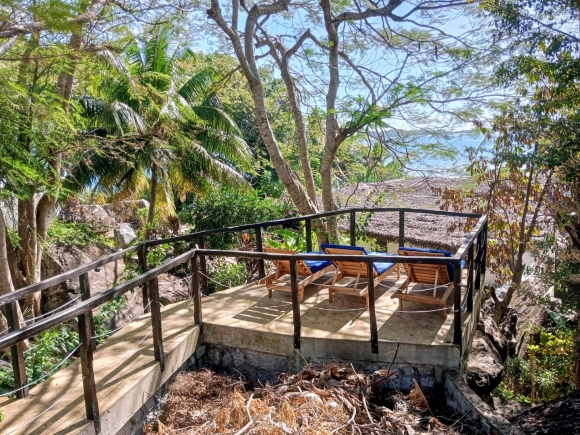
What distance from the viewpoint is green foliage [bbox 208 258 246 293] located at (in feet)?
28.9

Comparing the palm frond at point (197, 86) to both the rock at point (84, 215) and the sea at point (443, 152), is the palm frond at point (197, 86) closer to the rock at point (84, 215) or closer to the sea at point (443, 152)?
the rock at point (84, 215)

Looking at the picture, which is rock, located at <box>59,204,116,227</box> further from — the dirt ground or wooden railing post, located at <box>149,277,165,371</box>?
the dirt ground

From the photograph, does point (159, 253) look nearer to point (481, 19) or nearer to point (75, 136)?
point (75, 136)

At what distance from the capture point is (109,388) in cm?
345

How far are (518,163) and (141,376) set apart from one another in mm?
6165

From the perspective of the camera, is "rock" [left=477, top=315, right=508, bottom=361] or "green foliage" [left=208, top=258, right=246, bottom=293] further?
"green foliage" [left=208, top=258, right=246, bottom=293]

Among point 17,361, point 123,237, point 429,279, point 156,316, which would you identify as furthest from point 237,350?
point 123,237

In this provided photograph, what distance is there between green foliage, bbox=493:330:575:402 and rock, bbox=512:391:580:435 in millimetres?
2262

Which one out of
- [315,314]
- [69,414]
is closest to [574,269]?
[315,314]

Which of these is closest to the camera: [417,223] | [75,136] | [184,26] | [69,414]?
[69,414]

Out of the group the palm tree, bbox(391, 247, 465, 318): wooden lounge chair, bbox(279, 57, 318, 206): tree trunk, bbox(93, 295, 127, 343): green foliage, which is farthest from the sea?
bbox(93, 295, 127, 343): green foliage

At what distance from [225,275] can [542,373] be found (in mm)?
5857

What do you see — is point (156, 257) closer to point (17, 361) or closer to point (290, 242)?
point (290, 242)

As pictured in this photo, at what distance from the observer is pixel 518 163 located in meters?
6.84
